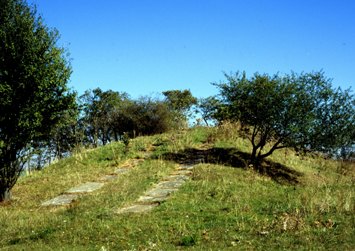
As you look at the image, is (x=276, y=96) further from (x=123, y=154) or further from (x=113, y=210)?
(x=113, y=210)

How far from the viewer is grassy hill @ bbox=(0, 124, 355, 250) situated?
8.46m

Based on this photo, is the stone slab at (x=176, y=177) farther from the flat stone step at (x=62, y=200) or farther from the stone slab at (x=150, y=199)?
the flat stone step at (x=62, y=200)

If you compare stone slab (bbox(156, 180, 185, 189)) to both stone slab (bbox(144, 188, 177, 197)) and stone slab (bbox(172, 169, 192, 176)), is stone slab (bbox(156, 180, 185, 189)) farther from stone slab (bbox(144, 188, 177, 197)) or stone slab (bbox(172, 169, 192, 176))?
stone slab (bbox(172, 169, 192, 176))

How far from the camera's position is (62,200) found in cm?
1488

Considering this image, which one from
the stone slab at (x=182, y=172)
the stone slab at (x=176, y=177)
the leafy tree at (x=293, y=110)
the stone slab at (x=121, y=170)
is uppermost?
the leafy tree at (x=293, y=110)

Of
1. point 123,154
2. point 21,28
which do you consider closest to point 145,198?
point 21,28

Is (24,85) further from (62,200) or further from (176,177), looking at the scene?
(176,177)

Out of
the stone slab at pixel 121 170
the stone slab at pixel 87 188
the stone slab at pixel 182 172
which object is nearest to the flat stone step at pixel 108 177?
the stone slab at pixel 121 170

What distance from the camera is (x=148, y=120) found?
46.8 metres

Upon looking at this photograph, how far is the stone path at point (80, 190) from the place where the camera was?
14.6 m

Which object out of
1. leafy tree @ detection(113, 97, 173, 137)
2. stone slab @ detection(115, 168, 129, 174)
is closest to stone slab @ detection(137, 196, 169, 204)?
stone slab @ detection(115, 168, 129, 174)

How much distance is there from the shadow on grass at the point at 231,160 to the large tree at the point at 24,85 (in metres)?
7.93

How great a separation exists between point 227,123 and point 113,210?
704 inches

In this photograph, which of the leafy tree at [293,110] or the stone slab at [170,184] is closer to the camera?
the stone slab at [170,184]
